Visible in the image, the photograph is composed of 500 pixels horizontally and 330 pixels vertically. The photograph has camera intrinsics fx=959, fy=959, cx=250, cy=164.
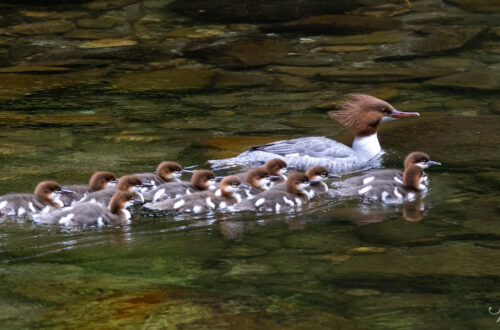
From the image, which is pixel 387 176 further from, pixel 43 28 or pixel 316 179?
pixel 43 28

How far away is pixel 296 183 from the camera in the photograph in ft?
25.1

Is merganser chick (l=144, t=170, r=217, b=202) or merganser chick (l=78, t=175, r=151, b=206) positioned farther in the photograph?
merganser chick (l=144, t=170, r=217, b=202)

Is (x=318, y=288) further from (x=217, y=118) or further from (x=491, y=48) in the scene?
(x=491, y=48)

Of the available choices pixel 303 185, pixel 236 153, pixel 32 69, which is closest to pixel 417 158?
pixel 303 185

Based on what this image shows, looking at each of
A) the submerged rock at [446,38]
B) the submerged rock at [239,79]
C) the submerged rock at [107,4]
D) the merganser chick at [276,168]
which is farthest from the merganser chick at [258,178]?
the submerged rock at [107,4]

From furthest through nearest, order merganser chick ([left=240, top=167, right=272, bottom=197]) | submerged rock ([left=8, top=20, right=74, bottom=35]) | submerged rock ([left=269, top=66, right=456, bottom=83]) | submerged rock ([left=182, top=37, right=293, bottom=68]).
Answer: submerged rock ([left=8, top=20, right=74, bottom=35]), submerged rock ([left=182, top=37, right=293, bottom=68]), submerged rock ([left=269, top=66, right=456, bottom=83]), merganser chick ([left=240, top=167, right=272, bottom=197])

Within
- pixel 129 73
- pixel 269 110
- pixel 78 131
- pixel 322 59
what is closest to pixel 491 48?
pixel 322 59

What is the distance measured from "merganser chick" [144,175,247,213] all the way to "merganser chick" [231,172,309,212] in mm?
116

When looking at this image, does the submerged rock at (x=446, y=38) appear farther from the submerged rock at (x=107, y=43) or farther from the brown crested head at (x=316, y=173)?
the brown crested head at (x=316, y=173)

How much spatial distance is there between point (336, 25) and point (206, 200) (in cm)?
799

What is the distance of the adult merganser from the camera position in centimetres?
769

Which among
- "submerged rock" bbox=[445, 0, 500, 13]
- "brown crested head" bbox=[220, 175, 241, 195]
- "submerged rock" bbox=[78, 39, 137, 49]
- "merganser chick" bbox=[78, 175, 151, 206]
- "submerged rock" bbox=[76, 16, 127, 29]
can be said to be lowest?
"brown crested head" bbox=[220, 175, 241, 195]

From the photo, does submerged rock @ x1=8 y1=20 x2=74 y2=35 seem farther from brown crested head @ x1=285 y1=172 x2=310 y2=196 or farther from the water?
brown crested head @ x1=285 y1=172 x2=310 y2=196

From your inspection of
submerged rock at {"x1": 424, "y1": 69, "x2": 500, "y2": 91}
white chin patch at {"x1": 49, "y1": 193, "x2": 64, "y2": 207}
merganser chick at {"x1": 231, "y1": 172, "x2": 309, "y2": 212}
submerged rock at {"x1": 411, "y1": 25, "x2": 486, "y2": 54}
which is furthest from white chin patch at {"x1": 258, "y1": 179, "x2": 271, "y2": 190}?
submerged rock at {"x1": 411, "y1": 25, "x2": 486, "y2": 54}
